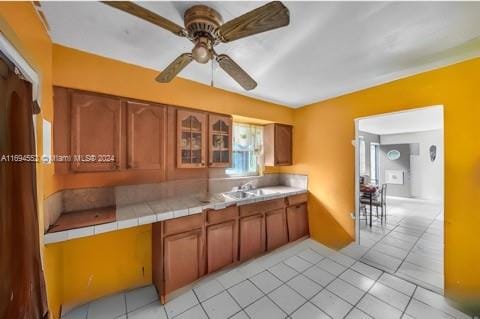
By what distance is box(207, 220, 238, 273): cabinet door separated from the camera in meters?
2.01

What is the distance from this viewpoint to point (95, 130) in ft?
5.28

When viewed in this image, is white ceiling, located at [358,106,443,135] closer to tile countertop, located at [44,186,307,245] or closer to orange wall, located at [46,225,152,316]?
tile countertop, located at [44,186,307,245]

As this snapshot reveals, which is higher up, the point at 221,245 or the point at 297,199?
the point at 297,199

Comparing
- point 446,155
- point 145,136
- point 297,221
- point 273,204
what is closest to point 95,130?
point 145,136

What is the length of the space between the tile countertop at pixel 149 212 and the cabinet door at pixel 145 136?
0.42 metres

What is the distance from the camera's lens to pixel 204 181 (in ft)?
8.20

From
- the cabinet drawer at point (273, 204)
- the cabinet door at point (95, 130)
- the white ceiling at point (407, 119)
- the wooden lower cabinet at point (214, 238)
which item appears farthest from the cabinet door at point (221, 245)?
the white ceiling at point (407, 119)

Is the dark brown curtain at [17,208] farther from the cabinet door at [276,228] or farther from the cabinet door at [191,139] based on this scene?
the cabinet door at [276,228]

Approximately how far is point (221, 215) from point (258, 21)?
182cm

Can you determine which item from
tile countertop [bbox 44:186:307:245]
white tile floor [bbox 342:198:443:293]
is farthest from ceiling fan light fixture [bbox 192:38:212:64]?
white tile floor [bbox 342:198:443:293]

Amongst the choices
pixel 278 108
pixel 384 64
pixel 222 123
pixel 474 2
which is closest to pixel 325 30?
pixel 474 2

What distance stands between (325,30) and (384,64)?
0.98 metres

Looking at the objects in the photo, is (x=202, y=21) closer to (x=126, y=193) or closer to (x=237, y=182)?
(x=126, y=193)

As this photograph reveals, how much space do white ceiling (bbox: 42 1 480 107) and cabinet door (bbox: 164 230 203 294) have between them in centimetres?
176
